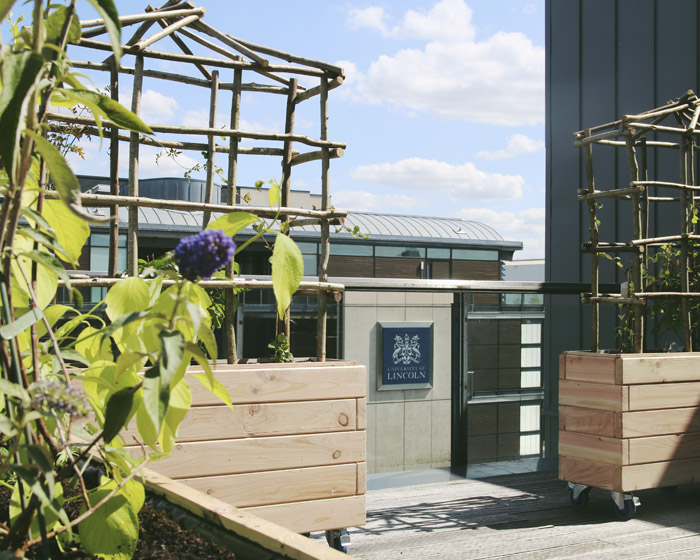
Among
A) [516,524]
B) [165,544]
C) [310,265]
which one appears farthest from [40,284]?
[310,265]

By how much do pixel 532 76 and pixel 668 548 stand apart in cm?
490

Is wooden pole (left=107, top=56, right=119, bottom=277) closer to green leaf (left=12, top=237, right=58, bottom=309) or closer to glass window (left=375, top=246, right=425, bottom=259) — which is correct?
green leaf (left=12, top=237, right=58, bottom=309)

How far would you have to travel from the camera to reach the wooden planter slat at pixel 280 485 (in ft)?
7.96

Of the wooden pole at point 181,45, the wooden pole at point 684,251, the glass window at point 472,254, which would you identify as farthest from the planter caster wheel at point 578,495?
the glass window at point 472,254

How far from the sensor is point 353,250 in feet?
89.9

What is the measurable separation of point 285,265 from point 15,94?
0.43 metres

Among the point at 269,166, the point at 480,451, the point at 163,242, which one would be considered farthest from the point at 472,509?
the point at 163,242

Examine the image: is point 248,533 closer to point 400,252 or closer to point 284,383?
point 284,383

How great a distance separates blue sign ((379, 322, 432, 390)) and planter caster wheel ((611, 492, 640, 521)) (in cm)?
112

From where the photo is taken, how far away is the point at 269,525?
1.04 meters

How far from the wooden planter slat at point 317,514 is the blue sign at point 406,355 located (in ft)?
4.30

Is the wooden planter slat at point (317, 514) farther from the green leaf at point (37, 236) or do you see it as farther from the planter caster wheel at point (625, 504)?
the green leaf at point (37, 236)

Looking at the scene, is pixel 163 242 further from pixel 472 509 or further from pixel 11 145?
pixel 11 145

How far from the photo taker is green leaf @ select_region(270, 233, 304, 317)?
995 millimetres
